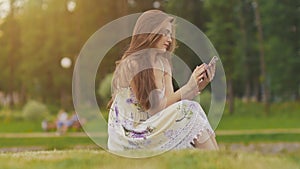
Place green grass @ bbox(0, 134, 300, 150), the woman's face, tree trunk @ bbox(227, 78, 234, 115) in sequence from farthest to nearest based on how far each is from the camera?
tree trunk @ bbox(227, 78, 234, 115)
green grass @ bbox(0, 134, 300, 150)
the woman's face

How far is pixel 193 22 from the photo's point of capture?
30.6 metres

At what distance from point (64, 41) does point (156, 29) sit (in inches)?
1237

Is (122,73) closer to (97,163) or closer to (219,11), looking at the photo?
(97,163)

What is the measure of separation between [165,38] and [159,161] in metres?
1.10

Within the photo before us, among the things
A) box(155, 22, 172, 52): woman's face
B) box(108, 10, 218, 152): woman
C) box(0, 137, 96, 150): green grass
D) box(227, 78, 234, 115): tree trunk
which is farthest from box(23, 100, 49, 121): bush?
box(155, 22, 172, 52): woman's face

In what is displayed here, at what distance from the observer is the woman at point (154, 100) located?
434 cm

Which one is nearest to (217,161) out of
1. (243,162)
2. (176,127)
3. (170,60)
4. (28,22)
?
(243,162)

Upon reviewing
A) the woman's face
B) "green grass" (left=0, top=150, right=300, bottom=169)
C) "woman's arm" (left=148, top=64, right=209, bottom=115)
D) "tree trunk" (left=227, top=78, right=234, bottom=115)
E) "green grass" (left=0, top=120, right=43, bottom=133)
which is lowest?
"tree trunk" (left=227, top=78, right=234, bottom=115)

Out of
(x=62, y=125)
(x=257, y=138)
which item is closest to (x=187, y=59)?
(x=257, y=138)

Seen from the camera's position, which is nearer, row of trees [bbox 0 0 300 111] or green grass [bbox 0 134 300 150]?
green grass [bbox 0 134 300 150]

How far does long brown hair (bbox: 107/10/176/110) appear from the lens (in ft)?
14.5

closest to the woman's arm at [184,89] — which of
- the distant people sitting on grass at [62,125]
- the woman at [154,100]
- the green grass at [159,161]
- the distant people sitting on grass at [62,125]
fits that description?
the woman at [154,100]

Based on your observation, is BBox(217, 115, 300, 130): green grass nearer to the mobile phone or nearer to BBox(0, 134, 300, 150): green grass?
BBox(0, 134, 300, 150): green grass

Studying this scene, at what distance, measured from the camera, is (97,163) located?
3.77 meters
